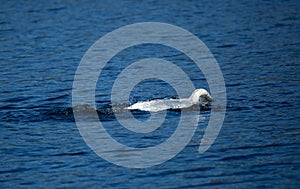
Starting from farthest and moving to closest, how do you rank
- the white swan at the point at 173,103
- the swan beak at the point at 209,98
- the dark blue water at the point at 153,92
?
the swan beak at the point at 209,98 < the white swan at the point at 173,103 < the dark blue water at the point at 153,92

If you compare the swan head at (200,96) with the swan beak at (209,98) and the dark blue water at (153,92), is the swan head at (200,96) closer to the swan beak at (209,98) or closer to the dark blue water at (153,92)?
the swan beak at (209,98)

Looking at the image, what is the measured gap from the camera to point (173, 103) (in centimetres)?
1597

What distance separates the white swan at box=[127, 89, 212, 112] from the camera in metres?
15.9

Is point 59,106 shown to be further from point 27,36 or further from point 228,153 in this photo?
point 27,36

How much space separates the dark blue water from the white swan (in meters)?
0.48

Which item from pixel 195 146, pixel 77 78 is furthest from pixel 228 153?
pixel 77 78

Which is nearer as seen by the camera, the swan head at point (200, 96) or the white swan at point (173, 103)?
the white swan at point (173, 103)

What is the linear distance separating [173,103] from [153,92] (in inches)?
74.8

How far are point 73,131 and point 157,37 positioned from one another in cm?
1060

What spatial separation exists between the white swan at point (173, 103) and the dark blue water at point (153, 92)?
18.8 inches

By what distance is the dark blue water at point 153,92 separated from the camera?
12109 mm

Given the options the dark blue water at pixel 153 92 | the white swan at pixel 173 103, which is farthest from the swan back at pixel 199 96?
the dark blue water at pixel 153 92

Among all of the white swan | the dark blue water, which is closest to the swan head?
the white swan

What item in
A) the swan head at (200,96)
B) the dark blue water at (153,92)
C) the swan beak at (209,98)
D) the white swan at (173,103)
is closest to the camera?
the dark blue water at (153,92)
